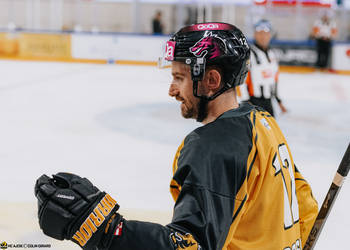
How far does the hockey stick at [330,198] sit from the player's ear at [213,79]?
1.36 feet

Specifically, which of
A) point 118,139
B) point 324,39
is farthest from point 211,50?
point 324,39

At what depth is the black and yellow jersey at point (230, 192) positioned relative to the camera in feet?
3.65

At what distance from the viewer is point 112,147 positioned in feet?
16.6

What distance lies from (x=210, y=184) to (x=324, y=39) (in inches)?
538

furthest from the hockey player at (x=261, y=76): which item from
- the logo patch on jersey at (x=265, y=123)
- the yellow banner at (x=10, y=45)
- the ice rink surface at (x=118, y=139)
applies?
the yellow banner at (x=10, y=45)

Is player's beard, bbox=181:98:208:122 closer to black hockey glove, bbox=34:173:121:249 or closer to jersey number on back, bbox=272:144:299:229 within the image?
jersey number on back, bbox=272:144:299:229

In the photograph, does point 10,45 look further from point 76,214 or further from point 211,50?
point 76,214

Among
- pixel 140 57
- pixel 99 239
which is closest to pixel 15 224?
pixel 99 239

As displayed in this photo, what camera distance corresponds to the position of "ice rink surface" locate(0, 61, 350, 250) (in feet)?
11.0

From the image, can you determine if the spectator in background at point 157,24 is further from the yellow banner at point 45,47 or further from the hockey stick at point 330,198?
the hockey stick at point 330,198

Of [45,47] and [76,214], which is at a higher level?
[76,214]

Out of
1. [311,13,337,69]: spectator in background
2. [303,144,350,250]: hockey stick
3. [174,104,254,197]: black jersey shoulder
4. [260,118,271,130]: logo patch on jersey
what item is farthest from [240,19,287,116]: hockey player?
[311,13,337,69]: spectator in background

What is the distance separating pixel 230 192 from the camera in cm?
117

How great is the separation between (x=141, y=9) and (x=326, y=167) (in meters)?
15.3
